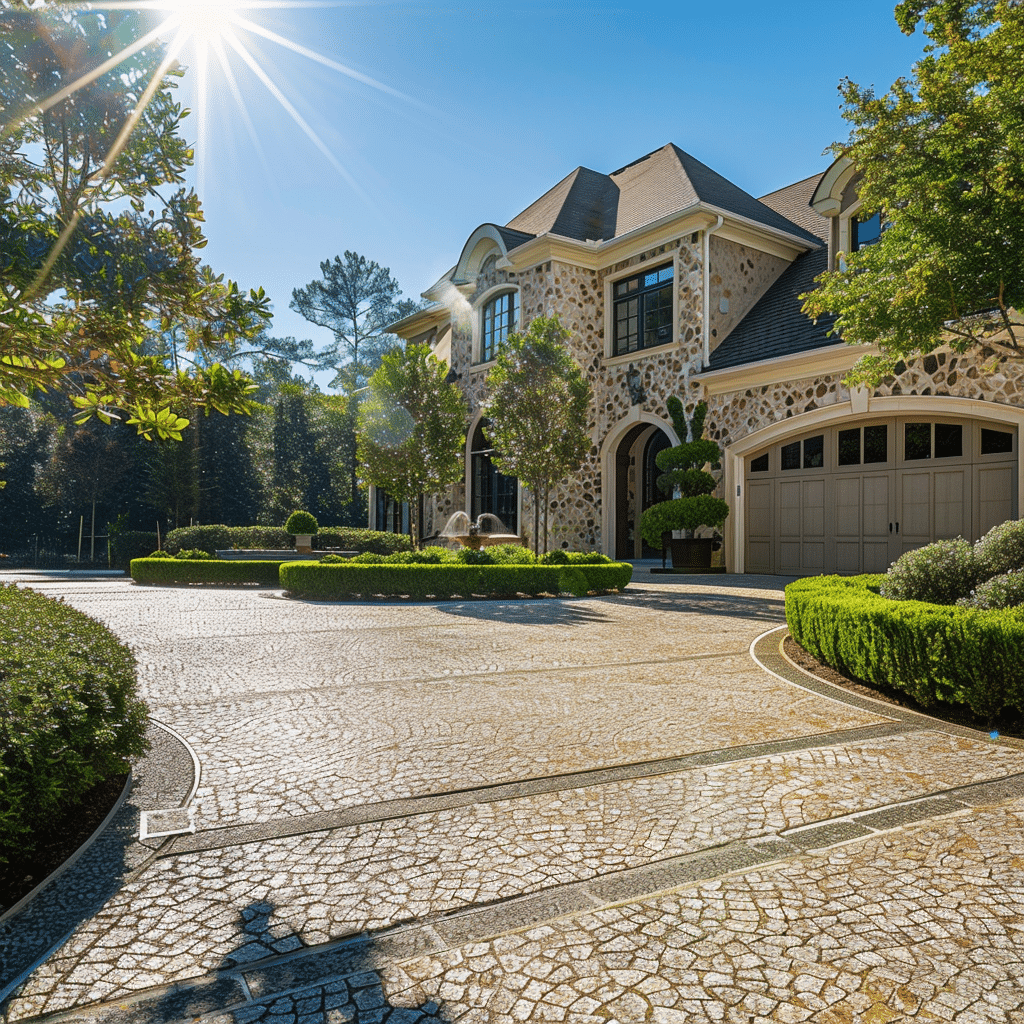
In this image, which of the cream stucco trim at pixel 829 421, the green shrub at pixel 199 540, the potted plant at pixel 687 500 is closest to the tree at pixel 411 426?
the potted plant at pixel 687 500

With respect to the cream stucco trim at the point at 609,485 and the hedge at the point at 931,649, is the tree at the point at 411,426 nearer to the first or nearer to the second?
the cream stucco trim at the point at 609,485

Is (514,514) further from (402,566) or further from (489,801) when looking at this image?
(489,801)

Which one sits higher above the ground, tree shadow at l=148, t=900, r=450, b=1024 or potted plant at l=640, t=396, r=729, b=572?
potted plant at l=640, t=396, r=729, b=572

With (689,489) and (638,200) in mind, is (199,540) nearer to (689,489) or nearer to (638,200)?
(689,489)

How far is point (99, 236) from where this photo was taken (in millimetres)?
3512

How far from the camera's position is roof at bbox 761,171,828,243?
19.3 m

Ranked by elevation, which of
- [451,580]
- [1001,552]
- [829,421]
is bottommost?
[451,580]

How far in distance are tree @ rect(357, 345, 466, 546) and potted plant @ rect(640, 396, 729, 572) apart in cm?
540

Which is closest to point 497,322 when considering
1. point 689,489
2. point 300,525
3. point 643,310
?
point 643,310

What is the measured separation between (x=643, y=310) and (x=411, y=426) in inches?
257

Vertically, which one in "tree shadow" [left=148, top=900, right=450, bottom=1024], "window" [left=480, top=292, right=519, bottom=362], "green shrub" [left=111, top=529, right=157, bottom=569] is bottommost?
"tree shadow" [left=148, top=900, right=450, bottom=1024]

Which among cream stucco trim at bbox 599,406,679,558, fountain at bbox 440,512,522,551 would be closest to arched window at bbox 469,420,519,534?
fountain at bbox 440,512,522,551

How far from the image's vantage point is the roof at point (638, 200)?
739 inches

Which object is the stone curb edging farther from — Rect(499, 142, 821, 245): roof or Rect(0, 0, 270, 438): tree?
Rect(499, 142, 821, 245): roof
